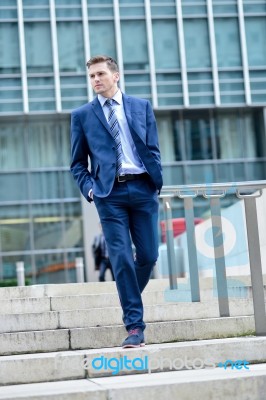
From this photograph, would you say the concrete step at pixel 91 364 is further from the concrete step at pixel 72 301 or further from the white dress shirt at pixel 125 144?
the concrete step at pixel 72 301

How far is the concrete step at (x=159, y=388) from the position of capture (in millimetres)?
4648

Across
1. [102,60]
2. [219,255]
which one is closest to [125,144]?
[102,60]

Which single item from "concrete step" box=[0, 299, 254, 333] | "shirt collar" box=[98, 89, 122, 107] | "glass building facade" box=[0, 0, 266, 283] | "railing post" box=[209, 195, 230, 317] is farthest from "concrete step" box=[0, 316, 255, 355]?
"glass building facade" box=[0, 0, 266, 283]

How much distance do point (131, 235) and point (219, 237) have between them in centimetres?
182

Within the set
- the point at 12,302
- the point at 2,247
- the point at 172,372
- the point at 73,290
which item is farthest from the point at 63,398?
the point at 2,247

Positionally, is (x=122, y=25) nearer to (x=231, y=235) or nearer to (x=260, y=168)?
(x=260, y=168)

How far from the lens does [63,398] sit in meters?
4.60

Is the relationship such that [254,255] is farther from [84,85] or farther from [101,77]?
[84,85]

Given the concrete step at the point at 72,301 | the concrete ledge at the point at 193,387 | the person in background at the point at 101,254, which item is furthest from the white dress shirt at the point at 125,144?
the person in background at the point at 101,254

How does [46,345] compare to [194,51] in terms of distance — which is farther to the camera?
[194,51]

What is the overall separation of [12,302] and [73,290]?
6.98 feet

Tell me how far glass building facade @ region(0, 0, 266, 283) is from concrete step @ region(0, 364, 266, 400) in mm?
24521

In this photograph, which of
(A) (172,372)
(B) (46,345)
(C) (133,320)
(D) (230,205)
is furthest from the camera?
(D) (230,205)

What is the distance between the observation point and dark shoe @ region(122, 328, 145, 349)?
5.58m
